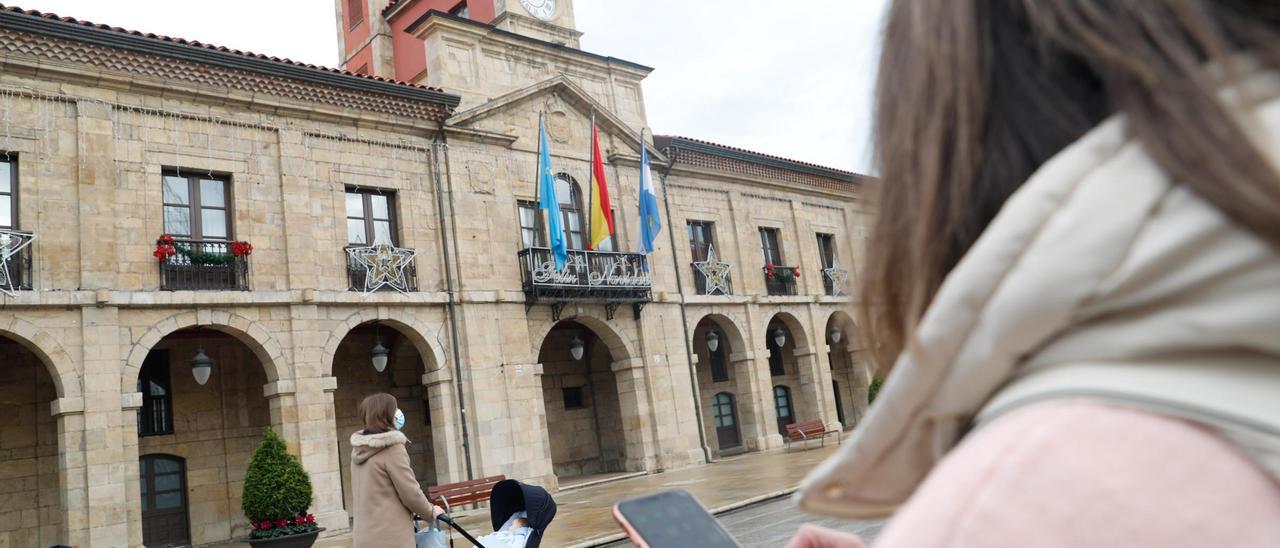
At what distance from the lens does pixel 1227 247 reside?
522 mm

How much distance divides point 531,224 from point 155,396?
8.29 m

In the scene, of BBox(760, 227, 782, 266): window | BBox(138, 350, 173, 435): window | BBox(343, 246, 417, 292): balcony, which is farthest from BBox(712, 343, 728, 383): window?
BBox(138, 350, 173, 435): window

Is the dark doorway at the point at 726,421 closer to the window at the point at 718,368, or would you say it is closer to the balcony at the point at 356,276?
the window at the point at 718,368

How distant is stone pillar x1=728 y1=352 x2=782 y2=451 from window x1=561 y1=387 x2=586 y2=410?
4463 mm

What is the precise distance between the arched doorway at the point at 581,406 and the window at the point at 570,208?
9.22ft

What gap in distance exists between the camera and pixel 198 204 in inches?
580

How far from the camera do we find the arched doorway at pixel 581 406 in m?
22.4

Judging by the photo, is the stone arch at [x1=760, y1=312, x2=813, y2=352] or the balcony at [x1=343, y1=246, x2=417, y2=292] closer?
the balcony at [x1=343, y1=246, x2=417, y2=292]

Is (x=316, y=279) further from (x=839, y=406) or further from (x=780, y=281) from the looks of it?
(x=839, y=406)

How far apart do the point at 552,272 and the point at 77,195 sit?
872cm

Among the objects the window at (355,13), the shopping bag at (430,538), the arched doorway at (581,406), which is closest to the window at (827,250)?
the arched doorway at (581,406)

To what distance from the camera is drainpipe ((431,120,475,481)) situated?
55.2 feet

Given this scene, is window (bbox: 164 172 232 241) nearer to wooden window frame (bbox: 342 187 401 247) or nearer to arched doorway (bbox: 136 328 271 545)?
wooden window frame (bbox: 342 187 401 247)

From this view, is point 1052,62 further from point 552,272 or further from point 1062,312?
point 552,272
